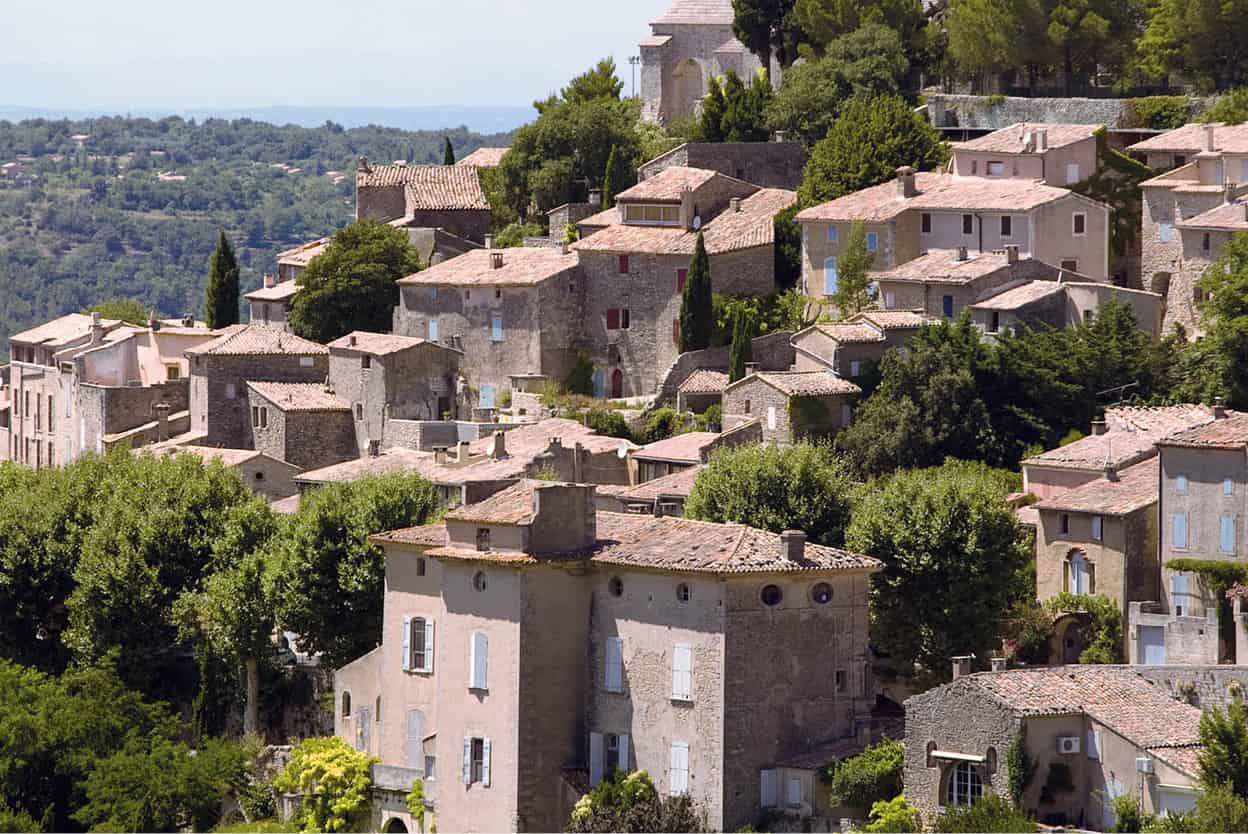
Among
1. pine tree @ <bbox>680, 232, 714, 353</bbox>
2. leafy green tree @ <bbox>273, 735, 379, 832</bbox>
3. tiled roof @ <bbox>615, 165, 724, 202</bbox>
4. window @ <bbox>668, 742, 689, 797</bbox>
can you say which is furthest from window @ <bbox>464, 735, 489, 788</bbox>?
tiled roof @ <bbox>615, 165, 724, 202</bbox>

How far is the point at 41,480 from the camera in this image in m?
77.4

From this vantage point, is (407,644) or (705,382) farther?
(705,382)

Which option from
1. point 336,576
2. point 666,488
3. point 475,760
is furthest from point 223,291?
point 475,760

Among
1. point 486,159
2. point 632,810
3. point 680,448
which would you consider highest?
point 486,159

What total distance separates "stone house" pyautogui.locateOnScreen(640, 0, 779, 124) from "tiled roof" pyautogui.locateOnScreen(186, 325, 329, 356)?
22.9 meters

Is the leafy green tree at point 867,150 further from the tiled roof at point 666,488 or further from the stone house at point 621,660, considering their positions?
the stone house at point 621,660

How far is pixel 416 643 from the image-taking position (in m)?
61.1

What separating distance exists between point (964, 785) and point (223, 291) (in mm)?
47470

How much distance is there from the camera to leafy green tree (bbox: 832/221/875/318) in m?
79.9

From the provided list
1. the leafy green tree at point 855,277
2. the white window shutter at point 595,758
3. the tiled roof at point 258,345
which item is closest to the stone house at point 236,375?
the tiled roof at point 258,345

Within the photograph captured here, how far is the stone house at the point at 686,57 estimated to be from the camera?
349 feet

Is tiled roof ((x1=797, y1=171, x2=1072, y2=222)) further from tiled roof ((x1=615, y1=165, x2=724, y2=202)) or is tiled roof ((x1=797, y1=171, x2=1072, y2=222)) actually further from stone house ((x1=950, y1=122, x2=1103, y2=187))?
tiled roof ((x1=615, y1=165, x2=724, y2=202))

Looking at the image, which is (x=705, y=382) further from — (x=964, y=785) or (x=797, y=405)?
(x=964, y=785)

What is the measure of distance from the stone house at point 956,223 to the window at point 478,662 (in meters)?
24.7
